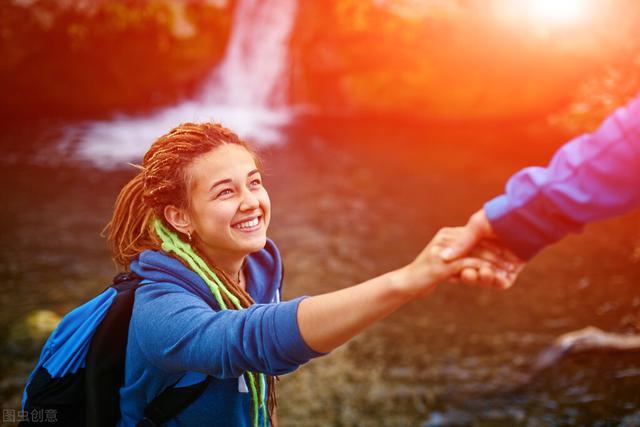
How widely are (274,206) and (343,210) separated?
129cm

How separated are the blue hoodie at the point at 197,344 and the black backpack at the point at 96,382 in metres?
0.04

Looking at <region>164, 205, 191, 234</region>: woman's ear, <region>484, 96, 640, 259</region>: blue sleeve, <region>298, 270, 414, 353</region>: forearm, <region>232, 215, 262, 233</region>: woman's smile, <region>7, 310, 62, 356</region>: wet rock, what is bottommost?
<region>298, 270, 414, 353</region>: forearm

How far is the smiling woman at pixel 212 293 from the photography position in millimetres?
1373

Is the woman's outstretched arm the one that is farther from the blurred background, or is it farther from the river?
the river

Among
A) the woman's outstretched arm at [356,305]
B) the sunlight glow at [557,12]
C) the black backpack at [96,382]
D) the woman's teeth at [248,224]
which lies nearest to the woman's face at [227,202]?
the woman's teeth at [248,224]

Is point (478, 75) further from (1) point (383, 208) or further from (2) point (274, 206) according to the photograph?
(2) point (274, 206)

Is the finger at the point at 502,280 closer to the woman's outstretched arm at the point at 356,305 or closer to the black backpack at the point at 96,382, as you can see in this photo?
the woman's outstretched arm at the point at 356,305

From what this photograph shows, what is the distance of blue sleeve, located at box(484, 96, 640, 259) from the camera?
4.66 ft

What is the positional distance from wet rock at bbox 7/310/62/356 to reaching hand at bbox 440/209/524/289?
5.32 meters

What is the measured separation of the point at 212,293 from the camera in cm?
177

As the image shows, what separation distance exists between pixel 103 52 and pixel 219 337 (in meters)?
13.5

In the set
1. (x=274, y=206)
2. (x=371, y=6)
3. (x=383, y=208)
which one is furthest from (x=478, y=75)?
(x=274, y=206)

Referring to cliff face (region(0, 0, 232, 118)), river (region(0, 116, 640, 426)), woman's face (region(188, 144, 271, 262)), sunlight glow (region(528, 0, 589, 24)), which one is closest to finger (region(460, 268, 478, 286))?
woman's face (region(188, 144, 271, 262))

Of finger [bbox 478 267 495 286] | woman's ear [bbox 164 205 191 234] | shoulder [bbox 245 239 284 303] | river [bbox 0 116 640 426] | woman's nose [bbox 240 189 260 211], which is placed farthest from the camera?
river [bbox 0 116 640 426]
